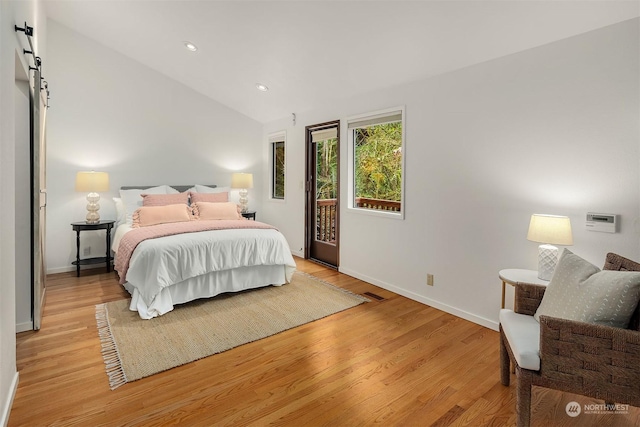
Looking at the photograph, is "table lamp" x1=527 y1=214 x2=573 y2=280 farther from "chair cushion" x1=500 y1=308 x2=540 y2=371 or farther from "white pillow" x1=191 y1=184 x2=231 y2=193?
"white pillow" x1=191 y1=184 x2=231 y2=193

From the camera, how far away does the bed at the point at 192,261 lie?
300 centimetres

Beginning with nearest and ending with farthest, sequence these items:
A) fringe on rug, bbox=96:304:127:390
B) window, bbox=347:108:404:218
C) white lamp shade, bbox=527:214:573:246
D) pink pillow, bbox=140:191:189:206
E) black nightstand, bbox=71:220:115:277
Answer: fringe on rug, bbox=96:304:127:390 → white lamp shade, bbox=527:214:573:246 → window, bbox=347:108:404:218 → black nightstand, bbox=71:220:115:277 → pink pillow, bbox=140:191:189:206

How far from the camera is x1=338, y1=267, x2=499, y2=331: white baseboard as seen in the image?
2.87 m

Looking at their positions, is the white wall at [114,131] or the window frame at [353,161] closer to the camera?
the window frame at [353,161]

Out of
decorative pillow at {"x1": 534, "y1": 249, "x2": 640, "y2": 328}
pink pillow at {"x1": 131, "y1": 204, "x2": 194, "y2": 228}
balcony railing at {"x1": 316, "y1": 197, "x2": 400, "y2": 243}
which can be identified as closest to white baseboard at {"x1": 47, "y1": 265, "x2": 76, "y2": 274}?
pink pillow at {"x1": 131, "y1": 204, "x2": 194, "y2": 228}

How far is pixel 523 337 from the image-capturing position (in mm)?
1664

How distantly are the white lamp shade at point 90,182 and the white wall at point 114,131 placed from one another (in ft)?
1.26

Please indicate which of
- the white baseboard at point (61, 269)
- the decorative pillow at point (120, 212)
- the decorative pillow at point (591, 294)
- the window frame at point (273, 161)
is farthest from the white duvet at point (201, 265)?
the decorative pillow at point (591, 294)

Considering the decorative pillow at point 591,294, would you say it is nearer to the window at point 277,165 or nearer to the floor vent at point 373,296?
the floor vent at point 373,296

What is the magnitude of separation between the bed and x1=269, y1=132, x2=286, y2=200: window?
1914mm

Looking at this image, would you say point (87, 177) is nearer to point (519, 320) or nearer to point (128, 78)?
point (128, 78)

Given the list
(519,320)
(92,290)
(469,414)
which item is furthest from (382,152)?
(92,290)

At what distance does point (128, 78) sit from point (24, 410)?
4.38 meters

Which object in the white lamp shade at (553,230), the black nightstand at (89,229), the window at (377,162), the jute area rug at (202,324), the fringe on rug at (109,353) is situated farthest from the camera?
the black nightstand at (89,229)
